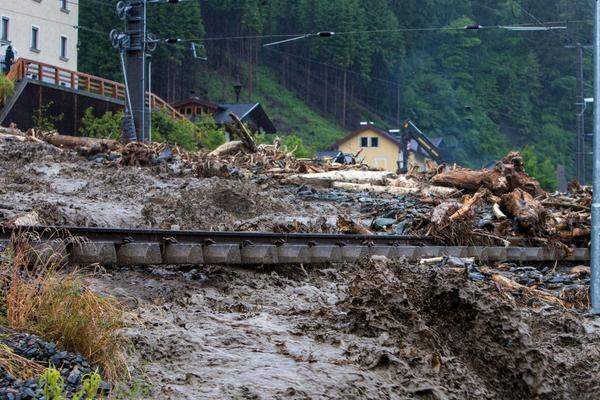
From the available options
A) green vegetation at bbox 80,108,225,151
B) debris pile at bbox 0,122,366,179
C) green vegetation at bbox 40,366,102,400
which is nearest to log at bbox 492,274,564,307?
green vegetation at bbox 40,366,102,400

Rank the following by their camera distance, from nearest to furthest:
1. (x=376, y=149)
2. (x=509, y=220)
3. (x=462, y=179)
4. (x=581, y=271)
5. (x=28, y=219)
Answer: (x=28, y=219) < (x=581, y=271) < (x=509, y=220) < (x=462, y=179) < (x=376, y=149)

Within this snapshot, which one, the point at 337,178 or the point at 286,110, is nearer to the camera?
the point at 337,178

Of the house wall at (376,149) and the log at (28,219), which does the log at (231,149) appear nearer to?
the log at (28,219)

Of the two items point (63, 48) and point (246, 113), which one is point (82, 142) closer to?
point (63, 48)

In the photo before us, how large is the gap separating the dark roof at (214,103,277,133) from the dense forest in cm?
1260

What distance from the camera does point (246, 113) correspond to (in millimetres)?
64438

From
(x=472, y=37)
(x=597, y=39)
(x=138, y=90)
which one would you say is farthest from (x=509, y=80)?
(x=597, y=39)

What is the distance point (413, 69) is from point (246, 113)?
41.0m

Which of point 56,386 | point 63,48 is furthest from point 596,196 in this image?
point 63,48

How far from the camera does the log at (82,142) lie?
25.7 m

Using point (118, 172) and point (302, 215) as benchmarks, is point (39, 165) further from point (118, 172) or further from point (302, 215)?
point (302, 215)

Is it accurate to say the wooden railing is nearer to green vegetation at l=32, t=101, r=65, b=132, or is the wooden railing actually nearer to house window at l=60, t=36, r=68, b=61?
→ green vegetation at l=32, t=101, r=65, b=132

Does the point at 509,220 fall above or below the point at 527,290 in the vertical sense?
above

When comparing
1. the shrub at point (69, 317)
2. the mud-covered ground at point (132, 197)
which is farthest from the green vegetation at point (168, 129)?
the shrub at point (69, 317)
